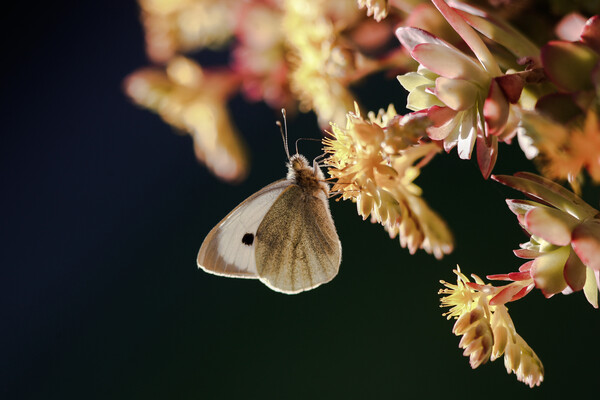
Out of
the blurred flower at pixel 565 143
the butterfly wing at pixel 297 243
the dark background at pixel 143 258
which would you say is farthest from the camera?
the dark background at pixel 143 258


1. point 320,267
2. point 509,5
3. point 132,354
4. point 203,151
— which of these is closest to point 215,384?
point 132,354

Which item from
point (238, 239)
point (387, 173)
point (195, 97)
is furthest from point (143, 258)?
point (387, 173)

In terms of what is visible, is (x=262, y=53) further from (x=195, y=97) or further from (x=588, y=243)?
(x=588, y=243)

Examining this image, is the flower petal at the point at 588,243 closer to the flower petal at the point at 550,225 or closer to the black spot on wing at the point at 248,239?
the flower petal at the point at 550,225

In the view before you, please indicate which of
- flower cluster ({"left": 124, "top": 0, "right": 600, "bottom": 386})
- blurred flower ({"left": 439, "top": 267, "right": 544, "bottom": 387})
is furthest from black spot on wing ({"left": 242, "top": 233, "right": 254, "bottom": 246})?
blurred flower ({"left": 439, "top": 267, "right": 544, "bottom": 387})

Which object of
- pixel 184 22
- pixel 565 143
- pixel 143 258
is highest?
pixel 184 22

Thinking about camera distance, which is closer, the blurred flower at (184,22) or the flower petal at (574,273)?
the flower petal at (574,273)

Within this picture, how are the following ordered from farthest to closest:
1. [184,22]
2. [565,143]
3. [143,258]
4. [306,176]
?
[143,258] → [306,176] → [184,22] → [565,143]

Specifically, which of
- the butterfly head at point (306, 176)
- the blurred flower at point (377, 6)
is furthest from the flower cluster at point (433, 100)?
the butterfly head at point (306, 176)
